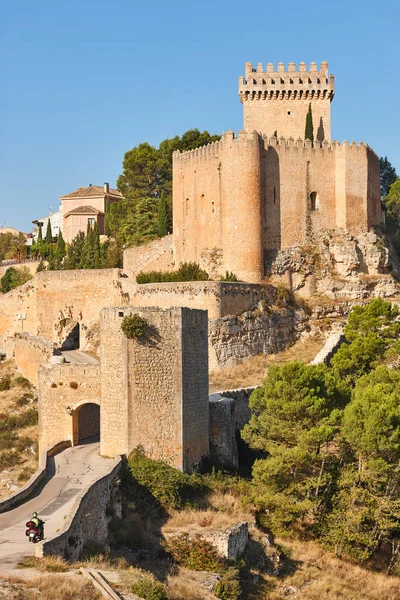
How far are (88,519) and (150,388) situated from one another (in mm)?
4027

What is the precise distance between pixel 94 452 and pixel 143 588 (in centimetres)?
705

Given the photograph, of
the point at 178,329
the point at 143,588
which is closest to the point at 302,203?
the point at 178,329

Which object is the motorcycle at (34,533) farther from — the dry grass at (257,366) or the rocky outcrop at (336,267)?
the rocky outcrop at (336,267)

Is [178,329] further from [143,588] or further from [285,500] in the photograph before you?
[143,588]

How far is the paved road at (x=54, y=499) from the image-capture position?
44.5 ft

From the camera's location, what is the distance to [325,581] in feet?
59.5

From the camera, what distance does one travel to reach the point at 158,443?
Answer: 1894cm

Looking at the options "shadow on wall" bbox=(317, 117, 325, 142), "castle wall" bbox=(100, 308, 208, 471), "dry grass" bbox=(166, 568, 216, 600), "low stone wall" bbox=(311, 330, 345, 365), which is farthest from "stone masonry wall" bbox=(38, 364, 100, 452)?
"shadow on wall" bbox=(317, 117, 325, 142)

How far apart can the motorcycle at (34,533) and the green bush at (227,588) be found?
144 inches

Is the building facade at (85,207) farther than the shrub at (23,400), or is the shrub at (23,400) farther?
the building facade at (85,207)

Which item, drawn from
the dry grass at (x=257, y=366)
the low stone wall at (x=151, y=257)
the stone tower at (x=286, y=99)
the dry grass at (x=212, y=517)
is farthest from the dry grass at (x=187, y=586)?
the stone tower at (x=286, y=99)

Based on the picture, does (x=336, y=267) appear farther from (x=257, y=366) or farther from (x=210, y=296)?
(x=257, y=366)

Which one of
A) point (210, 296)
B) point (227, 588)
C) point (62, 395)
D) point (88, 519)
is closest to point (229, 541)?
point (227, 588)

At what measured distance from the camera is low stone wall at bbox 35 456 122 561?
1370cm
